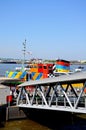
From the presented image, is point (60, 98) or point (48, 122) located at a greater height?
point (60, 98)

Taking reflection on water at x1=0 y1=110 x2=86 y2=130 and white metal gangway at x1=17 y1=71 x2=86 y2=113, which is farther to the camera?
reflection on water at x1=0 y1=110 x2=86 y2=130

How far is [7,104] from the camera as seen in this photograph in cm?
3086

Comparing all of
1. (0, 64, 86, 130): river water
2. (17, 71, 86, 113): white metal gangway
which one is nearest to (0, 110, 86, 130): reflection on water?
(0, 64, 86, 130): river water

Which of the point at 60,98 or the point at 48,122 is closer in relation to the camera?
the point at 60,98

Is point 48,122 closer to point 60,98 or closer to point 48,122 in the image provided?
point 48,122

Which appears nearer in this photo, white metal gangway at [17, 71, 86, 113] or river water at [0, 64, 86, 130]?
white metal gangway at [17, 71, 86, 113]

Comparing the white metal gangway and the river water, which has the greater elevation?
the white metal gangway

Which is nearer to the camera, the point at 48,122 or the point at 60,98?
the point at 60,98

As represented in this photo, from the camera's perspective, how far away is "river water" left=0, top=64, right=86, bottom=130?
28.0m

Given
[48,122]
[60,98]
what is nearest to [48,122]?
[48,122]

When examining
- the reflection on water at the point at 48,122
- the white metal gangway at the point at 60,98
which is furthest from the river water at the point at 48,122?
the white metal gangway at the point at 60,98

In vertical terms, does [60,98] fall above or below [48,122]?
above

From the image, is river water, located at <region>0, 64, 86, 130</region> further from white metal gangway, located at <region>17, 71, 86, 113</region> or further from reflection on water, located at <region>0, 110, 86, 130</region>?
white metal gangway, located at <region>17, 71, 86, 113</region>

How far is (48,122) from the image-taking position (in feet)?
97.8
